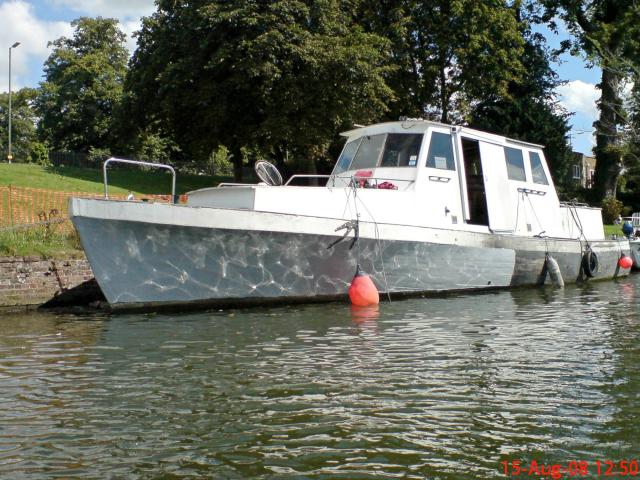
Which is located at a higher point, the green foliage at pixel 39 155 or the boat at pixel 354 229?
the green foliage at pixel 39 155

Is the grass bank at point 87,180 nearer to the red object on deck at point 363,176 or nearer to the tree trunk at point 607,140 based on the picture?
the red object on deck at point 363,176

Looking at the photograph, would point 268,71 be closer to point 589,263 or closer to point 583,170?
point 589,263

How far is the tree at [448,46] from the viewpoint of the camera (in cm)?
3169

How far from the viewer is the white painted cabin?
38.4ft

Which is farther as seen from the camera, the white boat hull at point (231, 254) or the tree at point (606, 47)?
the tree at point (606, 47)

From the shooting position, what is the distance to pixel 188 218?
1074cm

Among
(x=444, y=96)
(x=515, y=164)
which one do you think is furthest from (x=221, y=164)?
(x=515, y=164)

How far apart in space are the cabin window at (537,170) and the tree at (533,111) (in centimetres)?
1830

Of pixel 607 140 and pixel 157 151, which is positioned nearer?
pixel 607 140

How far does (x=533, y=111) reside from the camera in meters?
34.2

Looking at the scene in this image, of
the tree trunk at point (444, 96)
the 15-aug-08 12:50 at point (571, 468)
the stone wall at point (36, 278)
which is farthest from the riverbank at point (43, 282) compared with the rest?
the tree trunk at point (444, 96)

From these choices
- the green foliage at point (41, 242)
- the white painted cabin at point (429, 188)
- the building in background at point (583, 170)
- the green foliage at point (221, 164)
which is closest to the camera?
the white painted cabin at point (429, 188)

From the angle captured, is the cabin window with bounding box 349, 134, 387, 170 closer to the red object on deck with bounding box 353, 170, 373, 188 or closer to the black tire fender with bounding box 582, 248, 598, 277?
the red object on deck with bounding box 353, 170, 373, 188

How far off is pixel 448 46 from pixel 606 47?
23.6ft
